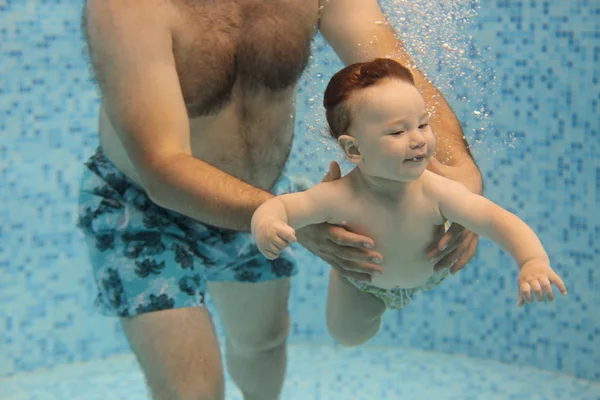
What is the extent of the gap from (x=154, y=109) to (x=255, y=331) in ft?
3.48

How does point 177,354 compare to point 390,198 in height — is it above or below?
below

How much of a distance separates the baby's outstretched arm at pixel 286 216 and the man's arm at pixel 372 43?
479 millimetres

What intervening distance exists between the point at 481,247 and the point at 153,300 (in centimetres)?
283

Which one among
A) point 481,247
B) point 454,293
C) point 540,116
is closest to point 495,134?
point 540,116

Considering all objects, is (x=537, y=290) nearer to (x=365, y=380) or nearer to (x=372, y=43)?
(x=372, y=43)

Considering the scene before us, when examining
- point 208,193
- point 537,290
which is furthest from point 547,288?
point 208,193

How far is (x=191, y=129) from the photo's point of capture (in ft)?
7.83

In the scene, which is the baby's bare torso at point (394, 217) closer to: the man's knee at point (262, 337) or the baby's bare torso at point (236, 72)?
the baby's bare torso at point (236, 72)

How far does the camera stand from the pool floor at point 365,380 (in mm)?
4180

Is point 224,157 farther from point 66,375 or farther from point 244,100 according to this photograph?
point 66,375

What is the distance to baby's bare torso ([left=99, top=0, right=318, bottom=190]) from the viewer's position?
227 centimetres

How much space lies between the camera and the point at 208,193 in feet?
6.54

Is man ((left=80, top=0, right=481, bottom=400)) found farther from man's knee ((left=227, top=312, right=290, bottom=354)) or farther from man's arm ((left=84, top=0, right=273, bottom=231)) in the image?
man's knee ((left=227, top=312, right=290, bottom=354))

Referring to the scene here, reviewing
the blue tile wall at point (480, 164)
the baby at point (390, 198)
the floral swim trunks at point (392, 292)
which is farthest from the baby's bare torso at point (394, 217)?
the blue tile wall at point (480, 164)
